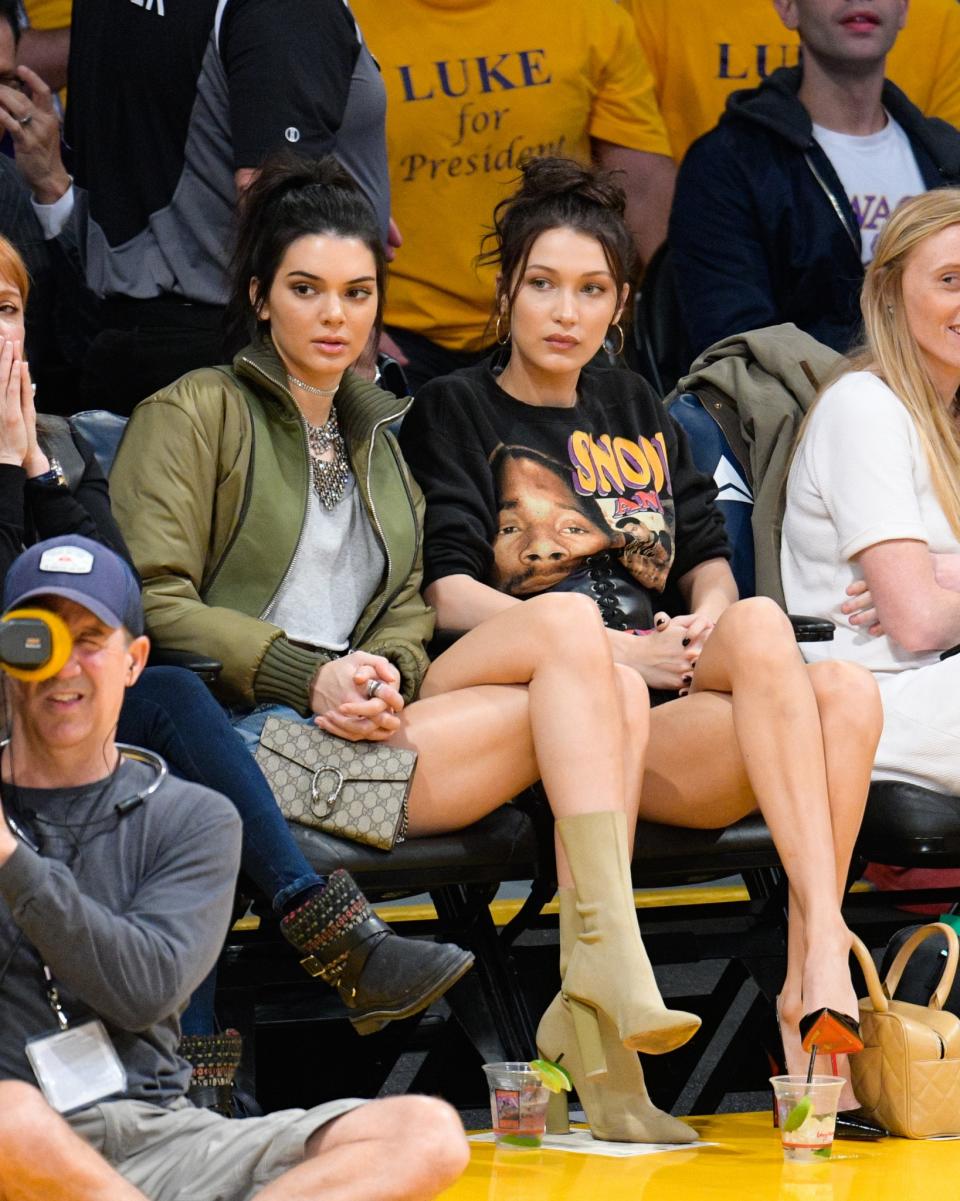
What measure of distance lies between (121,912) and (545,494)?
1.45m

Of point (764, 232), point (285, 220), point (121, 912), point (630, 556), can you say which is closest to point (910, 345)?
point (630, 556)

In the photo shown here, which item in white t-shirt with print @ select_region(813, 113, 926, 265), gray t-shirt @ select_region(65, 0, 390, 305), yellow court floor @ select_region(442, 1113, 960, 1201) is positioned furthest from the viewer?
white t-shirt with print @ select_region(813, 113, 926, 265)

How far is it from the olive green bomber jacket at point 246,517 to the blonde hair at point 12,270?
0.28 metres

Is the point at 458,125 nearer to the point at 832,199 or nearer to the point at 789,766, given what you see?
the point at 832,199

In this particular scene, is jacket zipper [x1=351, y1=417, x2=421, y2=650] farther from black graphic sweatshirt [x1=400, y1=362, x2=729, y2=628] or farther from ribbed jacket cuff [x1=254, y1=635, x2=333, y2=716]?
ribbed jacket cuff [x1=254, y1=635, x2=333, y2=716]

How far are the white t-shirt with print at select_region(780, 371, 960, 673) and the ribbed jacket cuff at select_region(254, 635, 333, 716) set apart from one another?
0.97 metres

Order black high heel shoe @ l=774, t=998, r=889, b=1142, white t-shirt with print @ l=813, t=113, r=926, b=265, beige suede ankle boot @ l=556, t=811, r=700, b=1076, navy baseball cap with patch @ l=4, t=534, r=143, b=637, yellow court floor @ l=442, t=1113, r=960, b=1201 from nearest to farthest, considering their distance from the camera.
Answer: navy baseball cap with patch @ l=4, t=534, r=143, b=637
yellow court floor @ l=442, t=1113, r=960, b=1201
beige suede ankle boot @ l=556, t=811, r=700, b=1076
black high heel shoe @ l=774, t=998, r=889, b=1142
white t-shirt with print @ l=813, t=113, r=926, b=265

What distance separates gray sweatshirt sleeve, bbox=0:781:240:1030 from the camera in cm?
197

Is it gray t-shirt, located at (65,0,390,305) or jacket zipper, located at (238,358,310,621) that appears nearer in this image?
jacket zipper, located at (238,358,310,621)

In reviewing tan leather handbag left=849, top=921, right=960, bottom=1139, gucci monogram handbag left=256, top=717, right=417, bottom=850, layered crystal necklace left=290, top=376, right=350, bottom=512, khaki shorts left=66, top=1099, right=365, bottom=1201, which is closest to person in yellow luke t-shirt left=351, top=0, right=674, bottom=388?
layered crystal necklace left=290, top=376, right=350, bottom=512

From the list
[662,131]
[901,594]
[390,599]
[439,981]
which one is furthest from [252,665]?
[662,131]

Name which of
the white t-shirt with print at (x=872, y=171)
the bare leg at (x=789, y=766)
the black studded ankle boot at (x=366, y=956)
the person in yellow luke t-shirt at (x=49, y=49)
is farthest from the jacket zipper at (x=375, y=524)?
the white t-shirt with print at (x=872, y=171)

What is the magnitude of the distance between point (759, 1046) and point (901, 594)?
848 millimetres

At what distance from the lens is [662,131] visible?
4957 millimetres
